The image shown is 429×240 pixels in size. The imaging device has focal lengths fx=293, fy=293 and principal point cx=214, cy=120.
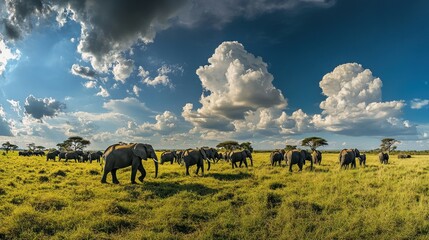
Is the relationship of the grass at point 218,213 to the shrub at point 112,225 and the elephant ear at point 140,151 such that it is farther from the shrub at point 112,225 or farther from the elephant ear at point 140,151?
the elephant ear at point 140,151

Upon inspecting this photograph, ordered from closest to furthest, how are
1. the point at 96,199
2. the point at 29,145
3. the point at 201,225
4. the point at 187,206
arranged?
1. the point at 201,225
2. the point at 187,206
3. the point at 96,199
4. the point at 29,145

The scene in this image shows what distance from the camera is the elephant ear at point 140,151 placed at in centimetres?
1920

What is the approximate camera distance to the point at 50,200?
13320 millimetres

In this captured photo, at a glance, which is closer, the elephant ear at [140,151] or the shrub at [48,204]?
the shrub at [48,204]

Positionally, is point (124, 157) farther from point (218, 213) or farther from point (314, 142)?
point (314, 142)

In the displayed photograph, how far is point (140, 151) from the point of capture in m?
19.4

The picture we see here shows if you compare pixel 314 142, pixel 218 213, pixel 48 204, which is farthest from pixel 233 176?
pixel 314 142

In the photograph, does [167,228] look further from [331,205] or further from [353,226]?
[331,205]

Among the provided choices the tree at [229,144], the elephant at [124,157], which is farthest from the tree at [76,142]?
the elephant at [124,157]

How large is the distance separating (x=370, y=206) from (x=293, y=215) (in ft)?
13.8

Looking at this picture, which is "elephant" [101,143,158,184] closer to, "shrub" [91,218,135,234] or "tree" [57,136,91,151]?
"shrub" [91,218,135,234]

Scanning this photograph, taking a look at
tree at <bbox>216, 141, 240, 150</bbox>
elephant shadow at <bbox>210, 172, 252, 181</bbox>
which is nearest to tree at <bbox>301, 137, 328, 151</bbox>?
tree at <bbox>216, 141, 240, 150</bbox>

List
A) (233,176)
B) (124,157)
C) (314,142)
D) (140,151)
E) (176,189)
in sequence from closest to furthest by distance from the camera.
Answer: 1. (176,189)
2. (124,157)
3. (140,151)
4. (233,176)
5. (314,142)

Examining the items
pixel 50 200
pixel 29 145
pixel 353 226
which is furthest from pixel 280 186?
pixel 29 145
